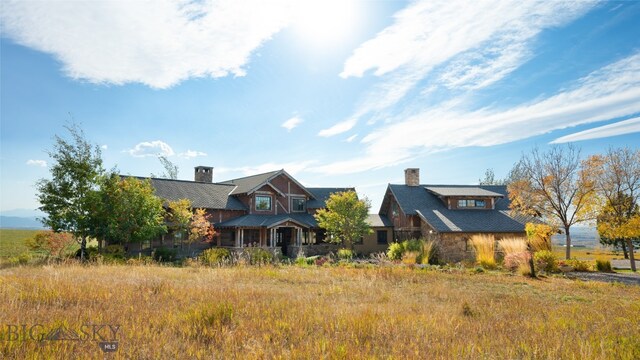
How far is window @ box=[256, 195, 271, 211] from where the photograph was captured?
34625 mm

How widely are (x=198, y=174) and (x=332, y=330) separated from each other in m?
35.7

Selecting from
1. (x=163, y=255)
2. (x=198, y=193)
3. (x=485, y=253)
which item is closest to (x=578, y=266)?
(x=485, y=253)

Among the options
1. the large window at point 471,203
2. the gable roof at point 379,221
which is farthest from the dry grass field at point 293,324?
the gable roof at point 379,221

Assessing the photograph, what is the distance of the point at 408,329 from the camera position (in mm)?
6141

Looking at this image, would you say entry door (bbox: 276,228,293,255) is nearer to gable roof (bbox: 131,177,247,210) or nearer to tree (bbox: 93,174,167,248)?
gable roof (bbox: 131,177,247,210)

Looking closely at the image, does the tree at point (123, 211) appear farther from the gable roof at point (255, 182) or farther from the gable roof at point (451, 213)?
the gable roof at point (451, 213)

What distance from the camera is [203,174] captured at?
3900 cm

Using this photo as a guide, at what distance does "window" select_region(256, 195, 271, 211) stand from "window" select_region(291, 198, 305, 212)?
3.05 meters

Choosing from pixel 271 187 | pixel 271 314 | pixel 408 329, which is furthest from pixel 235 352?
pixel 271 187

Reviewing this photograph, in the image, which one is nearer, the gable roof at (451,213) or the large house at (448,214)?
the large house at (448,214)

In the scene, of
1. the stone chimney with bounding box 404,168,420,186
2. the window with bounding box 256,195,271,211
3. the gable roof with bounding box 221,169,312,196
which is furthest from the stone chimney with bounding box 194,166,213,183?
the stone chimney with bounding box 404,168,420,186

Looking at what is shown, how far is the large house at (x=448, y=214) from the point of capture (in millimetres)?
28734

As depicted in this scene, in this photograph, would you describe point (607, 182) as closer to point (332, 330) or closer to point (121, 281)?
point (332, 330)

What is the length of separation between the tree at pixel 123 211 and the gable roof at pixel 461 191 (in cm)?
2503
